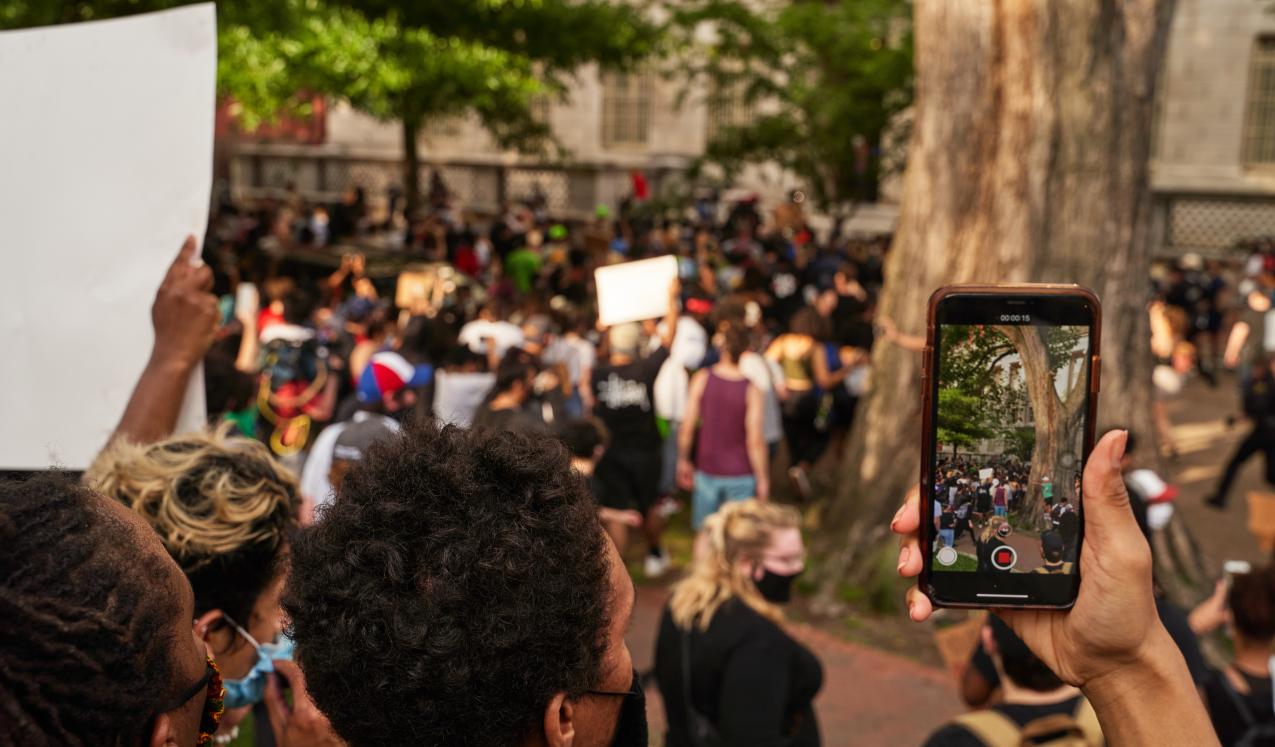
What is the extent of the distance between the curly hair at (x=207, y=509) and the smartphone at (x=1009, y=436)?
4.44 ft

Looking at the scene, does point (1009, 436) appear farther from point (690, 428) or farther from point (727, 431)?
point (690, 428)

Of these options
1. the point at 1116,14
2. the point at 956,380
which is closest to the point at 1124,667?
the point at 956,380

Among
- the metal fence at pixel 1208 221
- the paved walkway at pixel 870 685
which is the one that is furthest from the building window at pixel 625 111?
the paved walkway at pixel 870 685

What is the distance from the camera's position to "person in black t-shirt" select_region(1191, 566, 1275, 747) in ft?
11.8

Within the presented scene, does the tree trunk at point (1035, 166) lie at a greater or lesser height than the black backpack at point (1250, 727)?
greater

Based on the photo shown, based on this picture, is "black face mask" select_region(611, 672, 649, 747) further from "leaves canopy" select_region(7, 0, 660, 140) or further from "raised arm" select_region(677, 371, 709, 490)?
"leaves canopy" select_region(7, 0, 660, 140)

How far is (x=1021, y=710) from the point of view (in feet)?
10.5

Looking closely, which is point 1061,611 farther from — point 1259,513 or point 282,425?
point 282,425

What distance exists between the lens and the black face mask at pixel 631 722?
1.70m

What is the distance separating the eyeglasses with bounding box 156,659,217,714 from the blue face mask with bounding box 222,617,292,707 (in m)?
0.97

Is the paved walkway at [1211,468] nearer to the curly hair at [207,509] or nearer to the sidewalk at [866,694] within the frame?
the sidewalk at [866,694]

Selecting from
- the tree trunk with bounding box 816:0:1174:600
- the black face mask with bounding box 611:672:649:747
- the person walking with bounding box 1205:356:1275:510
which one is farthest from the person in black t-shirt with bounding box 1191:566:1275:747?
the person walking with bounding box 1205:356:1275:510

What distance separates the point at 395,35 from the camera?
50.0 ft

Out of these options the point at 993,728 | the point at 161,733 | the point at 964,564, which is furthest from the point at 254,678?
the point at 993,728
